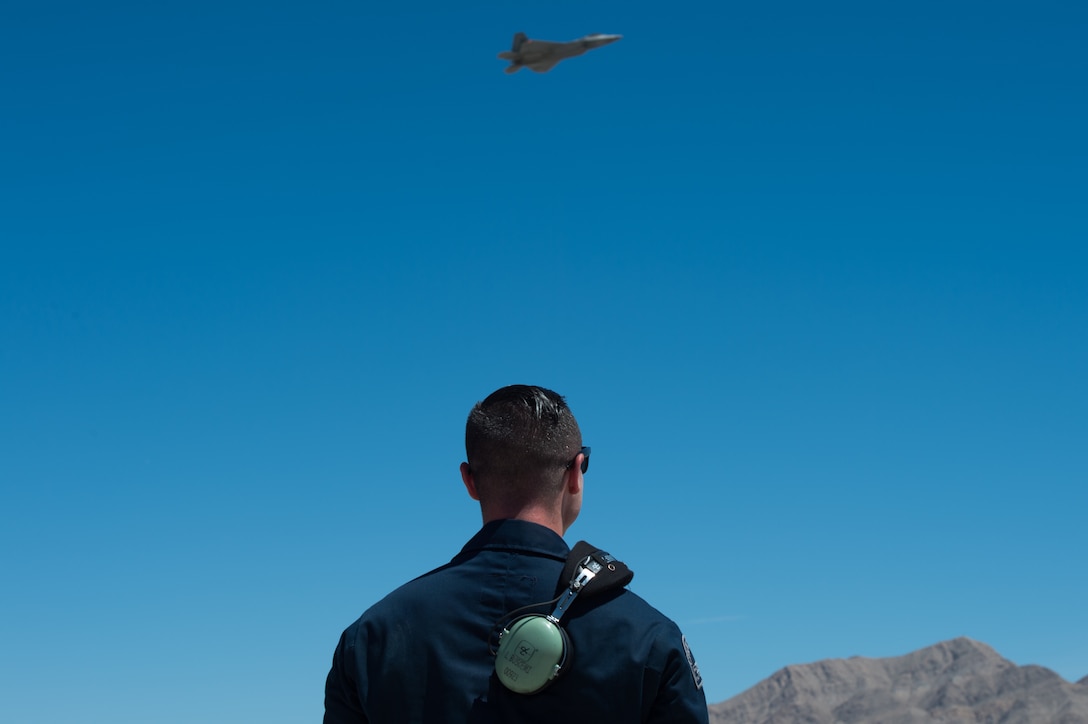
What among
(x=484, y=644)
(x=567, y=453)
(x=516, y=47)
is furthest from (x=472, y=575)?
(x=516, y=47)

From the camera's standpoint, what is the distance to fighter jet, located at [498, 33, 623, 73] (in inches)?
475

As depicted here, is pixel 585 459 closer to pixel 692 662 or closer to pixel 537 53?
pixel 692 662

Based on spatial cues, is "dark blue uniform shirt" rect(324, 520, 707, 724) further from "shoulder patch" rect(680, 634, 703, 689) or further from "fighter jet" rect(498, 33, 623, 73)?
"fighter jet" rect(498, 33, 623, 73)

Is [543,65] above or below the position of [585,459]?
above

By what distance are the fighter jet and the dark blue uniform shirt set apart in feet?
21.3

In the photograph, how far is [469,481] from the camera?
7.04m

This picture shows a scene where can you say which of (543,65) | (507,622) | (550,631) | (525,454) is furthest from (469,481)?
(543,65)

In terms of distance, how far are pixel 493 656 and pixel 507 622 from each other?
0.23 meters

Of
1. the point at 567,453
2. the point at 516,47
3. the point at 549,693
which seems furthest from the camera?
the point at 516,47

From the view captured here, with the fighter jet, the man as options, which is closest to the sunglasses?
the man

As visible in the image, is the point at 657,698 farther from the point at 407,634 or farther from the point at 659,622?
the point at 407,634

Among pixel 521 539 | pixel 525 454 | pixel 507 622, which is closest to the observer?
pixel 507 622

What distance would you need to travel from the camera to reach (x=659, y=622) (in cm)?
635

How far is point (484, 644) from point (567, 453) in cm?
110
